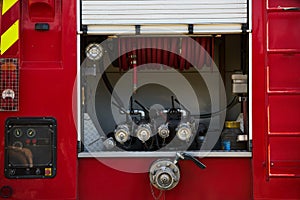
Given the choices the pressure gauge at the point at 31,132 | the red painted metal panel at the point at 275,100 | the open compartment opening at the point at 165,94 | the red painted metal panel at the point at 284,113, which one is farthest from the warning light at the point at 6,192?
the red painted metal panel at the point at 284,113

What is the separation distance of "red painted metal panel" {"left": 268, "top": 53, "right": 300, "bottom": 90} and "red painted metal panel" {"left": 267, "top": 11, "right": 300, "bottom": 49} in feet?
0.23

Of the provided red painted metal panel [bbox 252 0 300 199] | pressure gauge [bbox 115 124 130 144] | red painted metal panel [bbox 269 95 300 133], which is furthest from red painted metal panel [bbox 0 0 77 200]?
red painted metal panel [bbox 269 95 300 133]

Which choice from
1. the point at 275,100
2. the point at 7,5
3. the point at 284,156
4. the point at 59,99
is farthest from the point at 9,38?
the point at 284,156

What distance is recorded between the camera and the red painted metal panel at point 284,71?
2.90 meters

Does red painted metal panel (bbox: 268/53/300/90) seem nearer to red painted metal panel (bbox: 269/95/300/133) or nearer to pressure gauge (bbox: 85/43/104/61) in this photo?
red painted metal panel (bbox: 269/95/300/133)

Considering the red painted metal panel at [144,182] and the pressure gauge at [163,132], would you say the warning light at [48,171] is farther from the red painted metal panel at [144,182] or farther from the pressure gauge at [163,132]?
the pressure gauge at [163,132]

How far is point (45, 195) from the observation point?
2.88 m

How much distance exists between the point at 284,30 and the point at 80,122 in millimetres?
1437

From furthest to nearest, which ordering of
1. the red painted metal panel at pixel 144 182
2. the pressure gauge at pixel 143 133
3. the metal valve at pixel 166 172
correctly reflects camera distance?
the pressure gauge at pixel 143 133 < the red painted metal panel at pixel 144 182 < the metal valve at pixel 166 172

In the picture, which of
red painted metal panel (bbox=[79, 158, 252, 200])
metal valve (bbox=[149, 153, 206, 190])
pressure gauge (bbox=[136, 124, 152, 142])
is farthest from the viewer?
pressure gauge (bbox=[136, 124, 152, 142])

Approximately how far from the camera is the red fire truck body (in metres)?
2.88

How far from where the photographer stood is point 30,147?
290 cm

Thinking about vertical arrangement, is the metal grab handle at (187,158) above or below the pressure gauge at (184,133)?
below

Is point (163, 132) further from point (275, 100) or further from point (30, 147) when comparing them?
point (30, 147)
